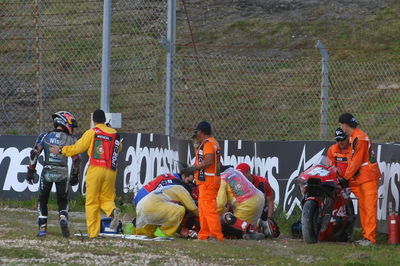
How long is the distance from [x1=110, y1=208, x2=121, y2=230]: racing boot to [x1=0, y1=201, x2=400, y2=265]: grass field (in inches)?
19.0

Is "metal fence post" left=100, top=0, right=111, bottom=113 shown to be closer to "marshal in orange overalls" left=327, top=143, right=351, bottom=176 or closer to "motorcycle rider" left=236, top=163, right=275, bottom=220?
"motorcycle rider" left=236, top=163, right=275, bottom=220

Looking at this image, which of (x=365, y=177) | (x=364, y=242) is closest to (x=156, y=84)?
(x=365, y=177)

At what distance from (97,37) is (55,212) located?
5.96 m

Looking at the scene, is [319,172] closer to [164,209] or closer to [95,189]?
[164,209]

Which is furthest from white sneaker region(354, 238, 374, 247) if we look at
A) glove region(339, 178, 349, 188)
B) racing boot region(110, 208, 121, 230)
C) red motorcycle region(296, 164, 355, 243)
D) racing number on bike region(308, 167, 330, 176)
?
racing boot region(110, 208, 121, 230)

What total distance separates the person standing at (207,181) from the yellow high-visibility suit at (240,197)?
1.88ft

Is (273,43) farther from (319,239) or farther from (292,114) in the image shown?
(319,239)

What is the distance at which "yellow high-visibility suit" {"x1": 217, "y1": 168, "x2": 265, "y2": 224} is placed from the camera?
45.6 ft

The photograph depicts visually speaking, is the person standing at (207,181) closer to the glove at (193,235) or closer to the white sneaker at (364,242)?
the glove at (193,235)

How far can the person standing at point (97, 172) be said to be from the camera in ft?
43.7

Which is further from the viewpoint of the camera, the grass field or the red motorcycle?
the red motorcycle

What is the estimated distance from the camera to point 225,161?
16312 mm

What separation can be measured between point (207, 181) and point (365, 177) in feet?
6.88

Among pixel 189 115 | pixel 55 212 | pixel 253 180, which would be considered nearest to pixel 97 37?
pixel 189 115
